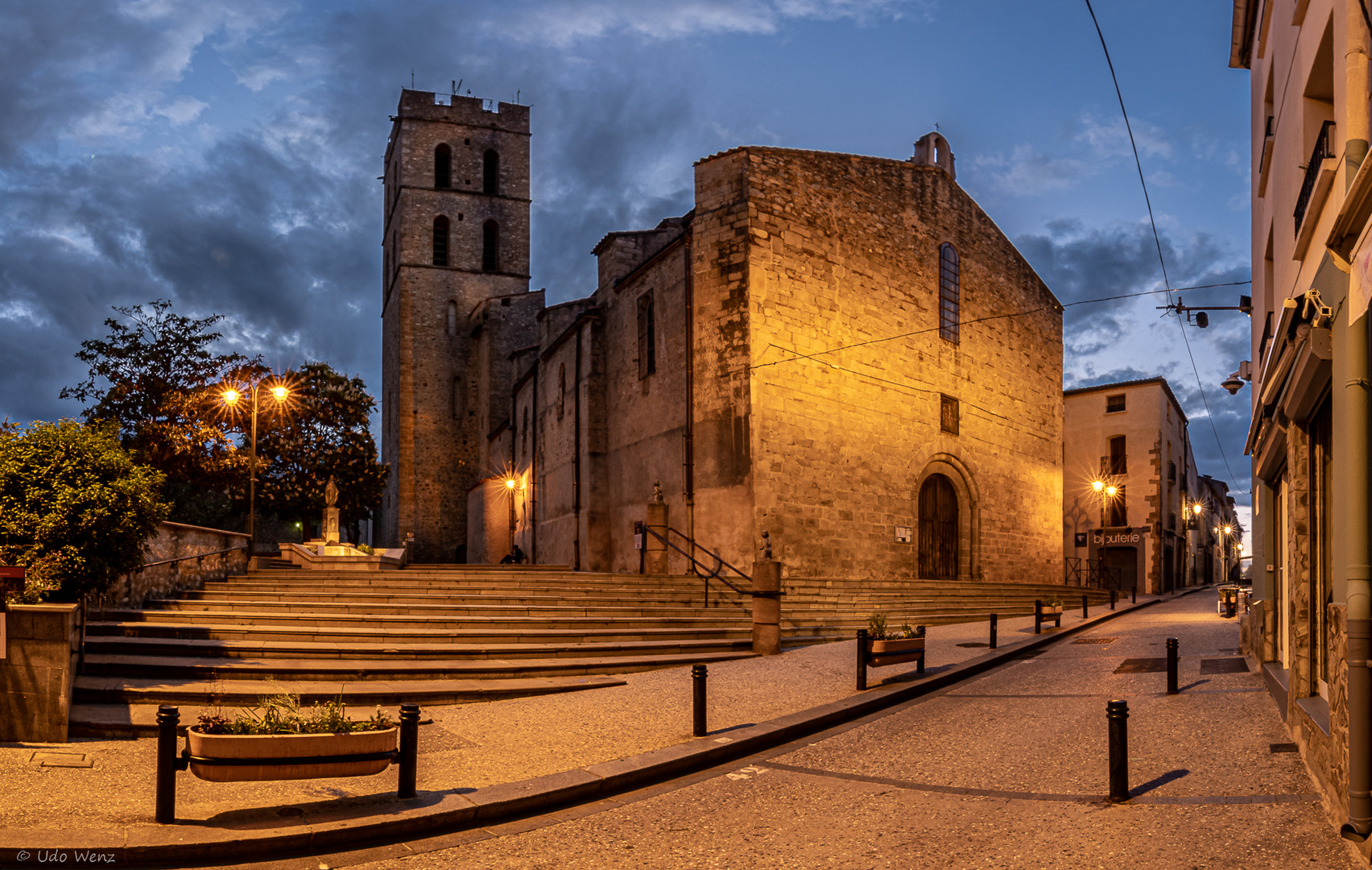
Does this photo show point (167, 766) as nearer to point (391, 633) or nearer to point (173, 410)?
point (391, 633)

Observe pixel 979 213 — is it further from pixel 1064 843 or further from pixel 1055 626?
pixel 1064 843

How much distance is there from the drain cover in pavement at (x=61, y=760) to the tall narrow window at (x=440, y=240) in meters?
43.5

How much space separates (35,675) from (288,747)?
3566mm

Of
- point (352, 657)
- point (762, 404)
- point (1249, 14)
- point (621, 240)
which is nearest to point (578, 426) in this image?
point (621, 240)

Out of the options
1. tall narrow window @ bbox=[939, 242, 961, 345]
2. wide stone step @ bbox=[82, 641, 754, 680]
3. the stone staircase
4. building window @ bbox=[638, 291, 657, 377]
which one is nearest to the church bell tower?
building window @ bbox=[638, 291, 657, 377]

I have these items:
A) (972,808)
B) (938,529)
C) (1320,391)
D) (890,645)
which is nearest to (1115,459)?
(938,529)

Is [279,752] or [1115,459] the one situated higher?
[1115,459]

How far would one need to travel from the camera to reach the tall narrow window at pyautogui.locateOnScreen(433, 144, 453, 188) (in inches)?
1948

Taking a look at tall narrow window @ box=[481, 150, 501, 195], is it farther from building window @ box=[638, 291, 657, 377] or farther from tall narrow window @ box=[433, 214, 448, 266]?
building window @ box=[638, 291, 657, 377]

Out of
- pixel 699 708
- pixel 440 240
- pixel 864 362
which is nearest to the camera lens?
pixel 699 708

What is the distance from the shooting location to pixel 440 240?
161ft

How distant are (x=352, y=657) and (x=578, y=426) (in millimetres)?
16721

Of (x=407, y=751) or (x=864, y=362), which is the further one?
(x=864, y=362)

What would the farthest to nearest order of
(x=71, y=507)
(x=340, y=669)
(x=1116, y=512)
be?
(x=1116, y=512)
(x=340, y=669)
(x=71, y=507)
